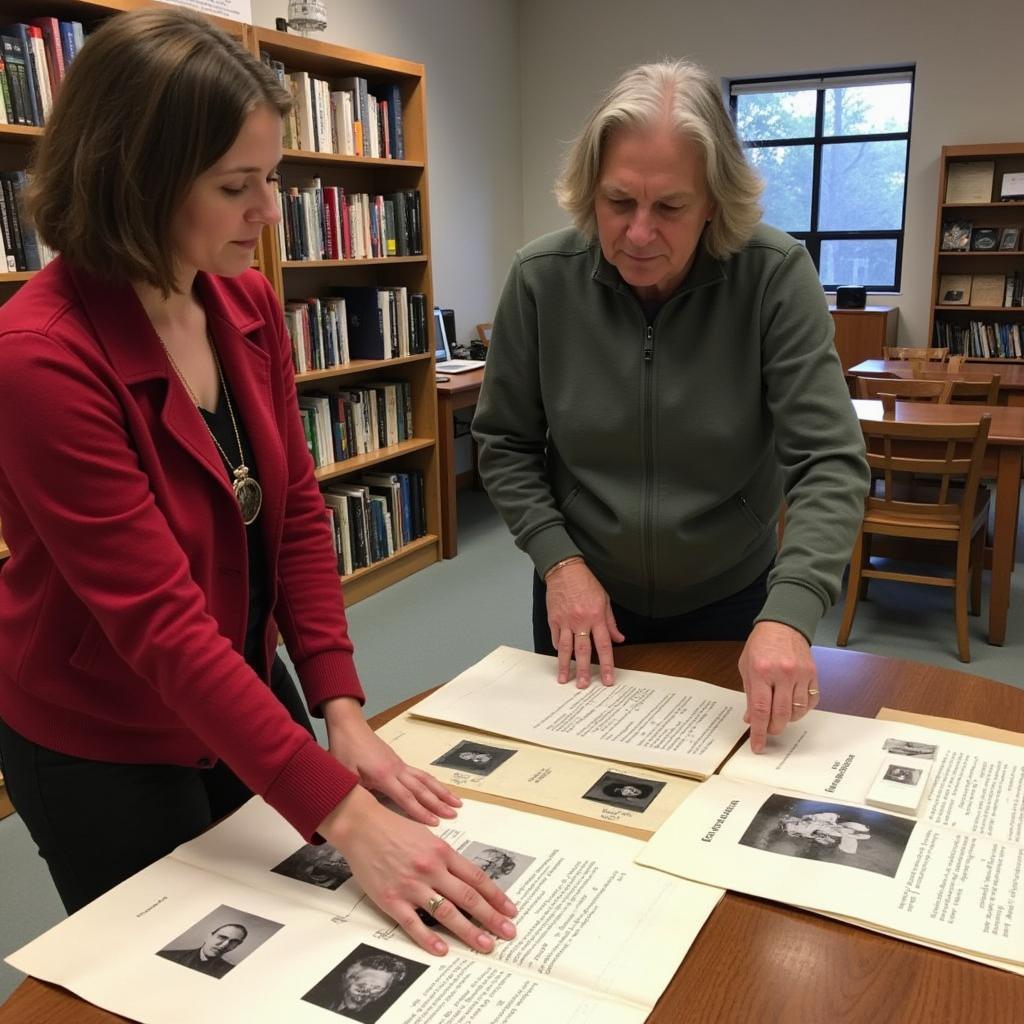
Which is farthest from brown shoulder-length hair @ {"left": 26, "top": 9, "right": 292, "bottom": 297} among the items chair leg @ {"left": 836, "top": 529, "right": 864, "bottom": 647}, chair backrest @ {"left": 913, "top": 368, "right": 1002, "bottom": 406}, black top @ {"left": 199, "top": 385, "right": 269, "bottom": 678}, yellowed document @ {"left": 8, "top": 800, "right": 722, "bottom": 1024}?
chair backrest @ {"left": 913, "top": 368, "right": 1002, "bottom": 406}

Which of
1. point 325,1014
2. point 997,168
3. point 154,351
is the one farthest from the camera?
point 997,168

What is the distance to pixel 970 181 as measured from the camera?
229 inches

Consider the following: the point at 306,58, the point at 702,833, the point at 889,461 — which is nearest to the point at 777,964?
the point at 702,833

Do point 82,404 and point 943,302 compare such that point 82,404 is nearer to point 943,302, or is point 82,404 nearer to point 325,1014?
point 325,1014

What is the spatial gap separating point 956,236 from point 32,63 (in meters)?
5.21

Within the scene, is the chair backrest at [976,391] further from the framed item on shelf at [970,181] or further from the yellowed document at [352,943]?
the yellowed document at [352,943]

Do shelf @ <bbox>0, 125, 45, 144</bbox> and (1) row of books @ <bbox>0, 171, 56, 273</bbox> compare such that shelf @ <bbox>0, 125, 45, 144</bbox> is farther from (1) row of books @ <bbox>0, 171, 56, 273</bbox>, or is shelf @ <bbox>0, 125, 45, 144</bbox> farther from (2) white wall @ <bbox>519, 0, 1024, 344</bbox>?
(2) white wall @ <bbox>519, 0, 1024, 344</bbox>

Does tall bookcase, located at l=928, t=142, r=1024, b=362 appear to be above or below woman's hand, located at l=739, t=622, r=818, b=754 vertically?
above

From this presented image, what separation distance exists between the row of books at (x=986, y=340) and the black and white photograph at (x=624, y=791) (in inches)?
227

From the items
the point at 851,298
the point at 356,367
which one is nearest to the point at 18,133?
the point at 356,367

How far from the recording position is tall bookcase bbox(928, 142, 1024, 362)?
569 cm

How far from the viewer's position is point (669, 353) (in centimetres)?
133

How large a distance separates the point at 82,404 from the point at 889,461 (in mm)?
2804

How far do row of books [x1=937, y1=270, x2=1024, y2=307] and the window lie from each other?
0.32m
